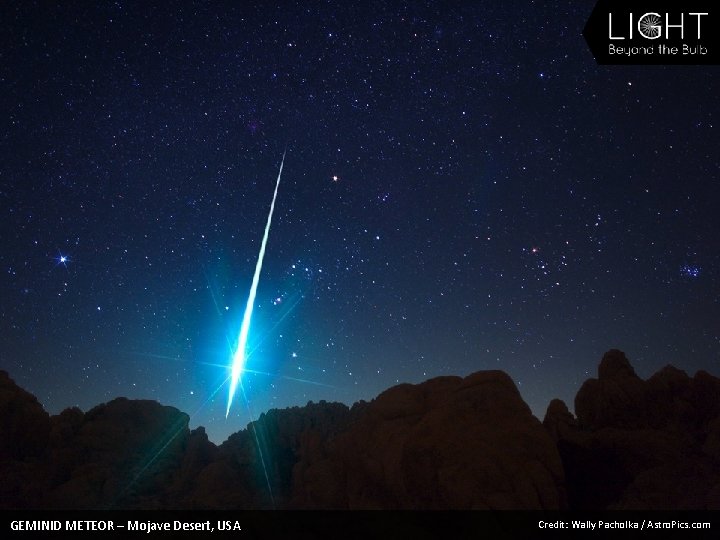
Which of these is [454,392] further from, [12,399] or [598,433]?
[12,399]

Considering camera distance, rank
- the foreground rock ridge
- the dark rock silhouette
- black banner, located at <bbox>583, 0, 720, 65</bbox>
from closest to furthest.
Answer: black banner, located at <bbox>583, 0, 720, 65</bbox> → the foreground rock ridge → the dark rock silhouette

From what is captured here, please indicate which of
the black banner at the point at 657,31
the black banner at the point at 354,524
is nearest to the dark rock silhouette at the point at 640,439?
the black banner at the point at 354,524

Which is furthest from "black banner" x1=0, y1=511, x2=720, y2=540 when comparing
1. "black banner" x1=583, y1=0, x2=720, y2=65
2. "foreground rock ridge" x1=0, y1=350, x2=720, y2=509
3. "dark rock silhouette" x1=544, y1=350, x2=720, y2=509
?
"black banner" x1=583, y1=0, x2=720, y2=65

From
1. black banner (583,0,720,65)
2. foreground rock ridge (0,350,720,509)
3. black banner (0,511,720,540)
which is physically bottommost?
black banner (0,511,720,540)

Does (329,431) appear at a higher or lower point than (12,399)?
lower

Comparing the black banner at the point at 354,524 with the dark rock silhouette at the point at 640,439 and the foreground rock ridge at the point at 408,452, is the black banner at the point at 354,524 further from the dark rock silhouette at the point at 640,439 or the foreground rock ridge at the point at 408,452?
the dark rock silhouette at the point at 640,439

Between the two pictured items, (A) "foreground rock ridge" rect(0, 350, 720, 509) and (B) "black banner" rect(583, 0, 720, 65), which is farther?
(A) "foreground rock ridge" rect(0, 350, 720, 509)

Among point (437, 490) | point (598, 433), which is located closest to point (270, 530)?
point (437, 490)

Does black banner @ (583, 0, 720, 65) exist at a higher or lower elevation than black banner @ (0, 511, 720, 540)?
higher

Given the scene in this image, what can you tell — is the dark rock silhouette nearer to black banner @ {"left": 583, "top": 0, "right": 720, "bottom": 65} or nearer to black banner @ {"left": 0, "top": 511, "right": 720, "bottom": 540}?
black banner @ {"left": 0, "top": 511, "right": 720, "bottom": 540}
